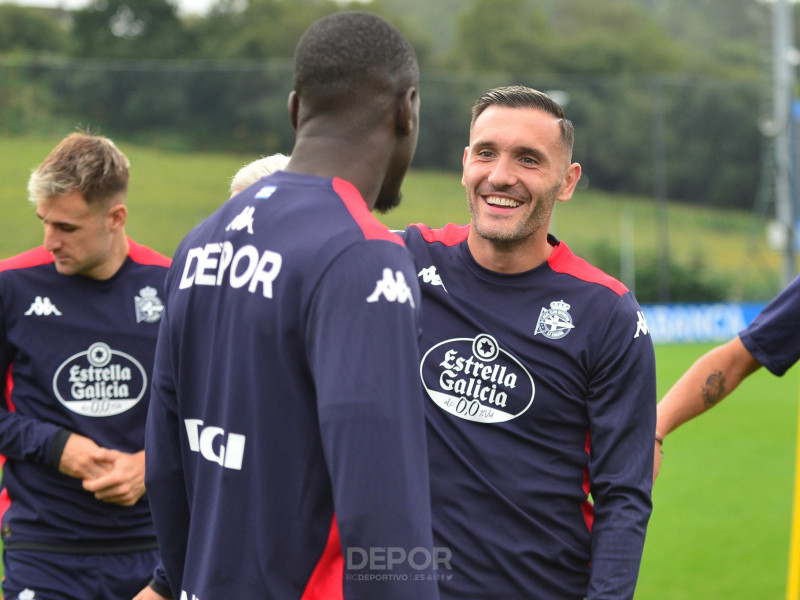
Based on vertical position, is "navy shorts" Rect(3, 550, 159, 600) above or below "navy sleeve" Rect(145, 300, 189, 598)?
below

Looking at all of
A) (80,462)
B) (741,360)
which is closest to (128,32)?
(80,462)

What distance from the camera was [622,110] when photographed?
26.9 meters

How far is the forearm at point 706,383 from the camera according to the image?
3359 millimetres

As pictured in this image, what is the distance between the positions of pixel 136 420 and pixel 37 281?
0.67 m

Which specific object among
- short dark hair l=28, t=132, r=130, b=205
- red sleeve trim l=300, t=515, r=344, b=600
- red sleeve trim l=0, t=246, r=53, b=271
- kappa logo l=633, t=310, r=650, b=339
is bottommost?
red sleeve trim l=300, t=515, r=344, b=600

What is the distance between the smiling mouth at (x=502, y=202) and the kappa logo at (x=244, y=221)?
3.64 feet

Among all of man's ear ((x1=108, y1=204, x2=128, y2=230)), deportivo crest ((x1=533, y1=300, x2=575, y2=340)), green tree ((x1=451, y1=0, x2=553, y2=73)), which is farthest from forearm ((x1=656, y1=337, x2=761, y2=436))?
green tree ((x1=451, y1=0, x2=553, y2=73))

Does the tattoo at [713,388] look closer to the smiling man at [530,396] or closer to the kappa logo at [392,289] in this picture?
the smiling man at [530,396]

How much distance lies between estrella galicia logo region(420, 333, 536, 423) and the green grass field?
12.9 feet

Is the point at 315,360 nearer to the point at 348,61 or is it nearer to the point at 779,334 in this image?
the point at 348,61

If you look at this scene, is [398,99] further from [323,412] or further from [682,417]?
[682,417]

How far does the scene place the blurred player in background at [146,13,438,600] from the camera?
1.83 meters
